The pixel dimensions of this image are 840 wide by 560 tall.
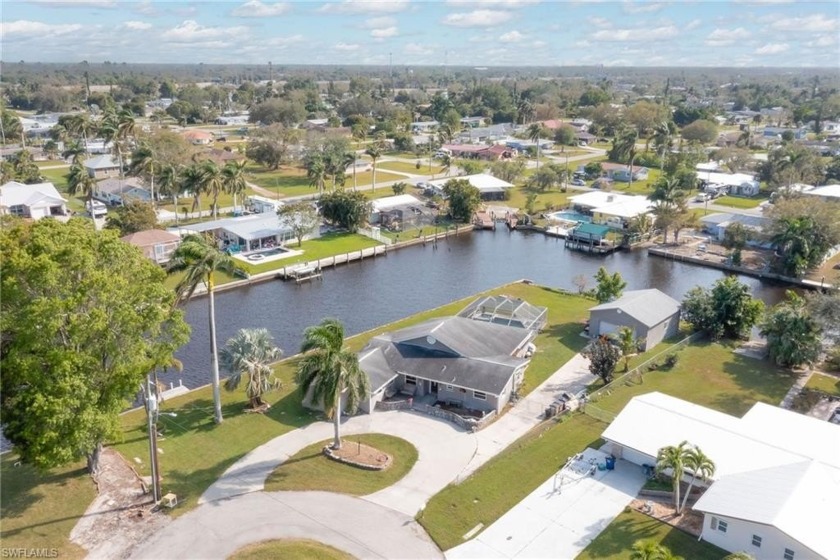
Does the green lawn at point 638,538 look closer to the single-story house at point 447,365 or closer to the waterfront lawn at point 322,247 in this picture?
the single-story house at point 447,365

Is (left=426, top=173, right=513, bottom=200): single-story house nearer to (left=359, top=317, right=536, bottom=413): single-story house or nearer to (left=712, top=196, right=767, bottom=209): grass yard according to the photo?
(left=712, top=196, right=767, bottom=209): grass yard

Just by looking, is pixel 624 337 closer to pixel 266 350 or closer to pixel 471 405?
pixel 471 405

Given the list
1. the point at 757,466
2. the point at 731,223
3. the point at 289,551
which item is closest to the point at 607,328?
the point at 757,466

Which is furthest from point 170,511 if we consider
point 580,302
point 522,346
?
point 580,302

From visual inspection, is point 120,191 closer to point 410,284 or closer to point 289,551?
point 410,284

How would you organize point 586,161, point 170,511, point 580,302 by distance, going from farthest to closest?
point 586,161, point 580,302, point 170,511
